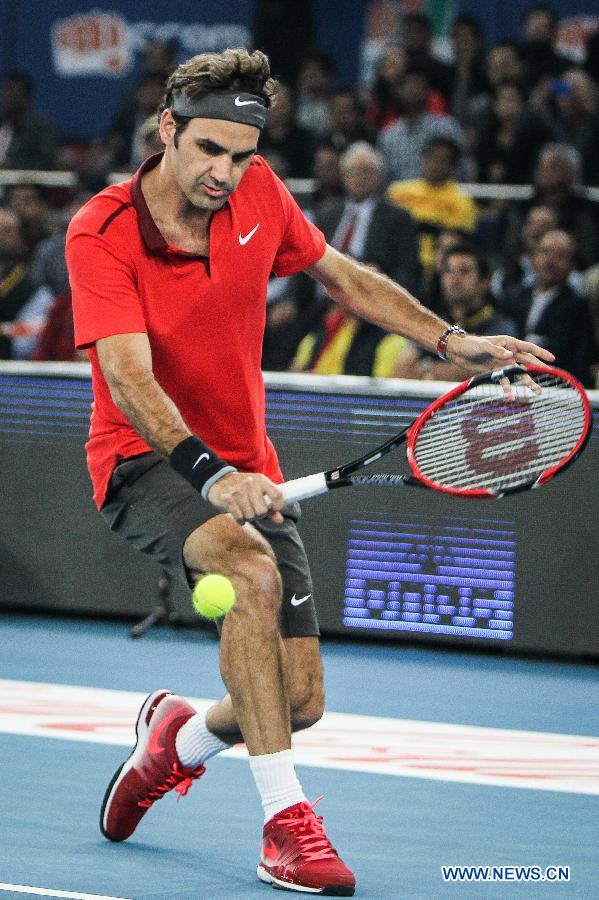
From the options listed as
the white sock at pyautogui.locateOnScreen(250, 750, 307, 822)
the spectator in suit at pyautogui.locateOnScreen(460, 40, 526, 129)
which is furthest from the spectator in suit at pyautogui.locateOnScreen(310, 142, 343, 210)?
the white sock at pyautogui.locateOnScreen(250, 750, 307, 822)

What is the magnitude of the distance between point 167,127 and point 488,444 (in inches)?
55.3

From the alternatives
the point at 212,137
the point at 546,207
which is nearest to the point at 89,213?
the point at 212,137

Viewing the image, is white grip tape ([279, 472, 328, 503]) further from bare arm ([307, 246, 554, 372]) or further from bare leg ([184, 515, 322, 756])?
bare arm ([307, 246, 554, 372])

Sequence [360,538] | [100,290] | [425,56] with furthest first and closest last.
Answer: [425,56] < [360,538] < [100,290]

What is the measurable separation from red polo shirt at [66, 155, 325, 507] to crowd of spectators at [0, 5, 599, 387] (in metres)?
3.58

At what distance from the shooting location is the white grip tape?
4.04 m

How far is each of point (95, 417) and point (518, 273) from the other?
251 inches

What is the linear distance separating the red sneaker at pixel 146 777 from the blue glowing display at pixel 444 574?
3.44 metres

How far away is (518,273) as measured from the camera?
10.6 meters

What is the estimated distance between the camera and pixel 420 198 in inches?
451

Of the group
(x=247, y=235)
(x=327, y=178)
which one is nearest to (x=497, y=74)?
(x=327, y=178)

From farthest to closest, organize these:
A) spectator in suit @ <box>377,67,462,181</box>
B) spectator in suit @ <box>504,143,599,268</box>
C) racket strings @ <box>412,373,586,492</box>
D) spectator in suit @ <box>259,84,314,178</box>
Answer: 1. spectator in suit @ <box>259,84,314,178</box>
2. spectator in suit @ <box>377,67,462,181</box>
3. spectator in suit @ <box>504,143,599,268</box>
4. racket strings @ <box>412,373,586,492</box>

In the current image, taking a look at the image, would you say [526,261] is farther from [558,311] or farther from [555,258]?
[558,311]

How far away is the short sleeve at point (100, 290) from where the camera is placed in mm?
4242
